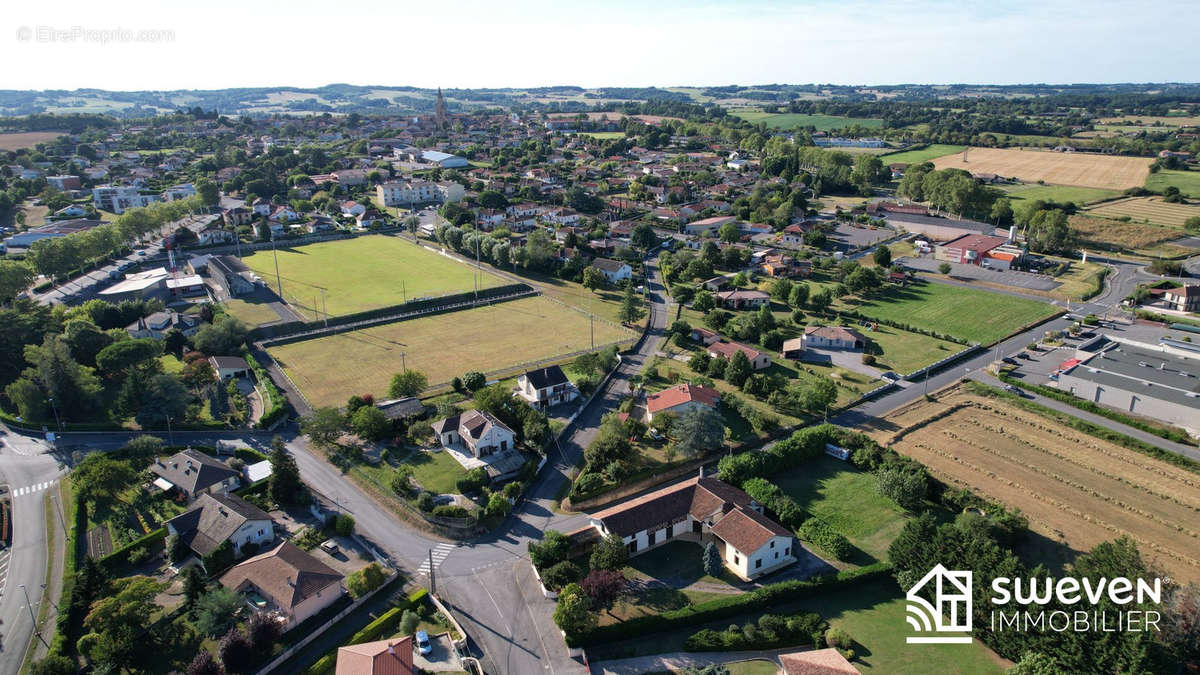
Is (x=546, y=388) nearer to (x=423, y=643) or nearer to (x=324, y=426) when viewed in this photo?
(x=324, y=426)

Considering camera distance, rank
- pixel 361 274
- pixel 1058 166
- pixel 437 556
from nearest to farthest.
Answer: pixel 437 556, pixel 361 274, pixel 1058 166

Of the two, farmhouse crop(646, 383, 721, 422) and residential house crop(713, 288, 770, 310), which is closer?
farmhouse crop(646, 383, 721, 422)

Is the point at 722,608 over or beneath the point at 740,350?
beneath

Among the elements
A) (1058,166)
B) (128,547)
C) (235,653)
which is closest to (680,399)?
(235,653)

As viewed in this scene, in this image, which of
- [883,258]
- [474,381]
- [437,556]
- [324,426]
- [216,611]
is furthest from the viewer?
[883,258]

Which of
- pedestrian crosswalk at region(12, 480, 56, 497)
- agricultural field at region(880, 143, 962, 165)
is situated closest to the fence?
pedestrian crosswalk at region(12, 480, 56, 497)

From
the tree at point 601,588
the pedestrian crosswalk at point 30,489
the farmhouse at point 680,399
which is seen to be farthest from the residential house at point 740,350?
the pedestrian crosswalk at point 30,489

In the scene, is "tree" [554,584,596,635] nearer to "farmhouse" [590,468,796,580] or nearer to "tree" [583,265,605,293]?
"farmhouse" [590,468,796,580]

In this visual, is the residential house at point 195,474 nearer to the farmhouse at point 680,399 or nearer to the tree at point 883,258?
the farmhouse at point 680,399
